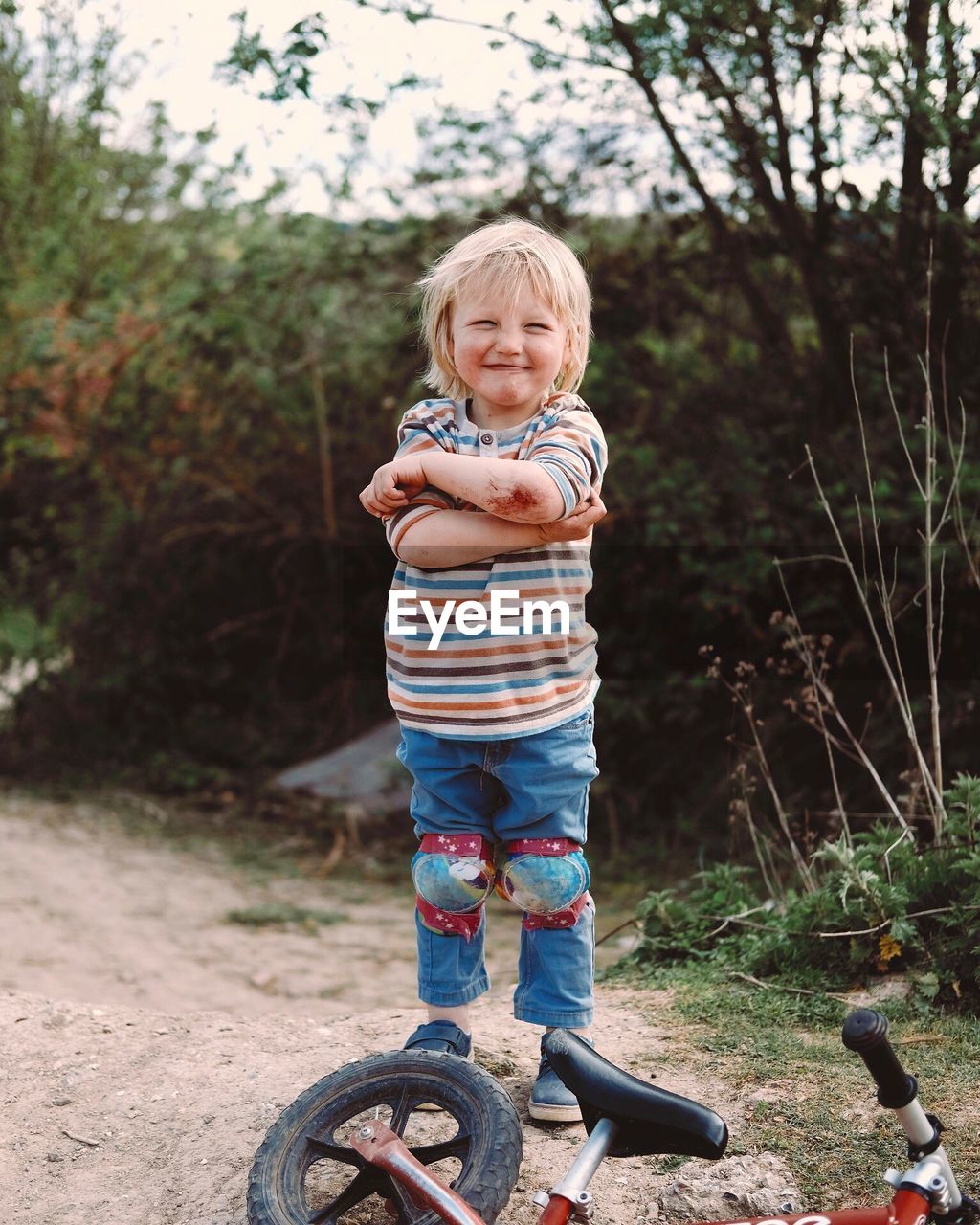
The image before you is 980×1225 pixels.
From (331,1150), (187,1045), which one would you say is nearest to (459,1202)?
(331,1150)

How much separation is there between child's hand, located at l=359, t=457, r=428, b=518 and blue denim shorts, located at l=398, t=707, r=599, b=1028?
430 millimetres

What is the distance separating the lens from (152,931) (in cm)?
495

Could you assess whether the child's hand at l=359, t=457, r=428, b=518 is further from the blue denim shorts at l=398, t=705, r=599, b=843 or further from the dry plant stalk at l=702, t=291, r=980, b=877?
the dry plant stalk at l=702, t=291, r=980, b=877

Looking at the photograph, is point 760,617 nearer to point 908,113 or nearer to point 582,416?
point 908,113

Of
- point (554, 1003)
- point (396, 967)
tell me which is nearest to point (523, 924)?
point (554, 1003)

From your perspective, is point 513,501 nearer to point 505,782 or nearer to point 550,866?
point 505,782

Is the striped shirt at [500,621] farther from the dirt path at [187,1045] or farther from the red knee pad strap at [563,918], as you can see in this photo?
the dirt path at [187,1045]

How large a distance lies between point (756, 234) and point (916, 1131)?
488 cm

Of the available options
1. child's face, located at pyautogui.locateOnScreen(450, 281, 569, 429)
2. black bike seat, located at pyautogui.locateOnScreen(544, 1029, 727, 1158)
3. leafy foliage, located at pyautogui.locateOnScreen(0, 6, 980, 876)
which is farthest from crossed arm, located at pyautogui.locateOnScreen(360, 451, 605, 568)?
leafy foliage, located at pyautogui.locateOnScreen(0, 6, 980, 876)

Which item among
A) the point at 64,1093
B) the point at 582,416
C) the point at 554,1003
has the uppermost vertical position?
the point at 582,416

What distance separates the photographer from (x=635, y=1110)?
1.80 metres

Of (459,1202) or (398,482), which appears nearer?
(459,1202)

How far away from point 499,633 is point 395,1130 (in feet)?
2.82

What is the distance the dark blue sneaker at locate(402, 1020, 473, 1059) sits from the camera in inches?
93.9
